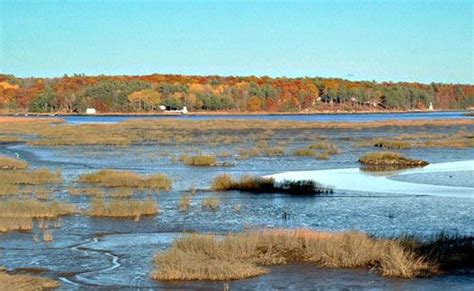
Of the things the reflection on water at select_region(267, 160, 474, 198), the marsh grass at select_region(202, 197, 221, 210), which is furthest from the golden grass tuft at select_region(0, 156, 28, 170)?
the marsh grass at select_region(202, 197, 221, 210)

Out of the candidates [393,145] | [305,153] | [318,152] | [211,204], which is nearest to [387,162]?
[305,153]

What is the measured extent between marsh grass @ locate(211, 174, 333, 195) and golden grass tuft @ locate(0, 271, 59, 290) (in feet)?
50.0

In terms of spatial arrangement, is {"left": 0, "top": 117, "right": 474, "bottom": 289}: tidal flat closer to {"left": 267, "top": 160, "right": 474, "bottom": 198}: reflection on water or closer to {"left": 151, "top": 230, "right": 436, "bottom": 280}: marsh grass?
{"left": 267, "top": 160, "right": 474, "bottom": 198}: reflection on water

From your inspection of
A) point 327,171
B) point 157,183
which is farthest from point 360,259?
point 327,171

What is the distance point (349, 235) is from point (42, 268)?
626 centimetres

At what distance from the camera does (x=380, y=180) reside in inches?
1334

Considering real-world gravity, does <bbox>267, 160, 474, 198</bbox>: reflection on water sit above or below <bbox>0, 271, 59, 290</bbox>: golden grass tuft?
below

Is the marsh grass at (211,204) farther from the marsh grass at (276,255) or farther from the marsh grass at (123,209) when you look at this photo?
the marsh grass at (276,255)

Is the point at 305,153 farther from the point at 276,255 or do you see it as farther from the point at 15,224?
the point at 276,255

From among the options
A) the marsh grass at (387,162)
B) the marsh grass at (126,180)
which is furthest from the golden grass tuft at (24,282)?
the marsh grass at (387,162)

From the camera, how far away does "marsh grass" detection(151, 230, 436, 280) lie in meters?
Result: 14.5

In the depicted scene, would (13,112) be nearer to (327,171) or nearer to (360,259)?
(327,171)

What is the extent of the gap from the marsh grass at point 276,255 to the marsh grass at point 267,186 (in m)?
11.4

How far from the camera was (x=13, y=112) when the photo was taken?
194750mm
